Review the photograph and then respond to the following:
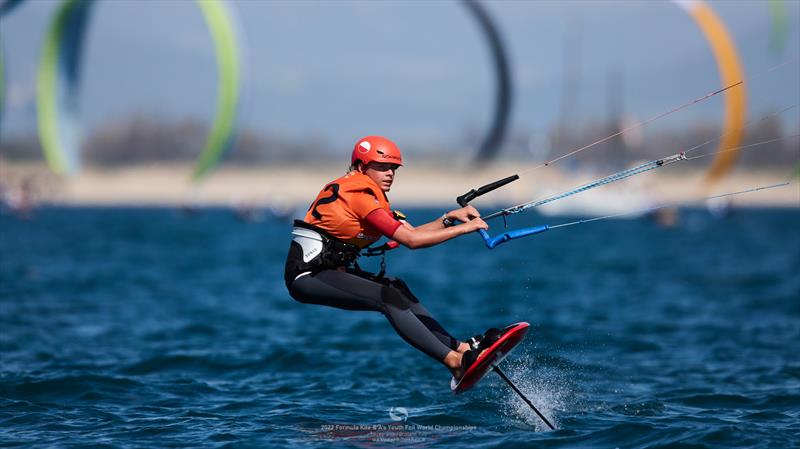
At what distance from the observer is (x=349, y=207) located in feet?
26.3

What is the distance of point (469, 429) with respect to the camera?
28.2ft

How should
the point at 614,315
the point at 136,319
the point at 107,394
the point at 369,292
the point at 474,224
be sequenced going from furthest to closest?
the point at 614,315 → the point at 136,319 → the point at 107,394 → the point at 369,292 → the point at 474,224

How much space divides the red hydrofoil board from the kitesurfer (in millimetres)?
66

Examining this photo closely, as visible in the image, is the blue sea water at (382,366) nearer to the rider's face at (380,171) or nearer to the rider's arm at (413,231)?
the rider's arm at (413,231)

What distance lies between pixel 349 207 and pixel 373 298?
776 mm

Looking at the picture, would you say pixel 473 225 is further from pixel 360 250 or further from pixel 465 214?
pixel 360 250

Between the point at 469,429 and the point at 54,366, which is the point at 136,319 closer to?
the point at 54,366

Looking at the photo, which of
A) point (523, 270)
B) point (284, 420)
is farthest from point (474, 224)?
point (523, 270)

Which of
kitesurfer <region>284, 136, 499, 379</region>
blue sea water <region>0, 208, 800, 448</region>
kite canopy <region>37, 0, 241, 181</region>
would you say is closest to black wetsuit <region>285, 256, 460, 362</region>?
kitesurfer <region>284, 136, 499, 379</region>

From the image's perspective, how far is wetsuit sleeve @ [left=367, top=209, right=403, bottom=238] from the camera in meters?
7.76

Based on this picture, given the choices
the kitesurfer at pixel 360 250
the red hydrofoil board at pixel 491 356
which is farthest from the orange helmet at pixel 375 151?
the red hydrofoil board at pixel 491 356

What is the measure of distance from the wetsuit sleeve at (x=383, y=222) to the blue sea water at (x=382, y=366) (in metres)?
1.62

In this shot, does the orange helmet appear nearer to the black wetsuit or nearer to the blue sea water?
the black wetsuit

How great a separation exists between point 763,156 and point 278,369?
121 m
